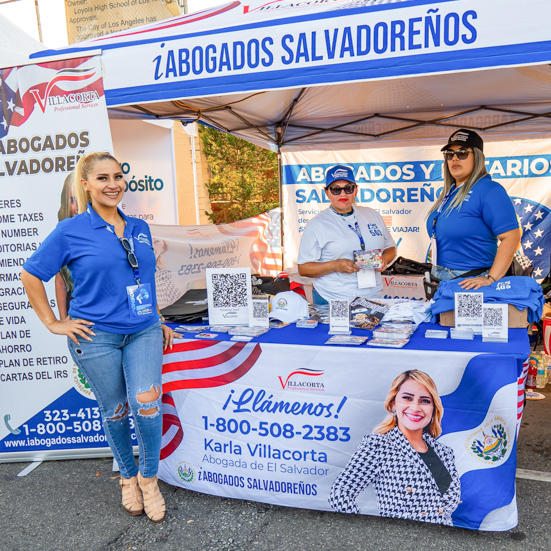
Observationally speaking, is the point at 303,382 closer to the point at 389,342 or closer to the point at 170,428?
the point at 389,342

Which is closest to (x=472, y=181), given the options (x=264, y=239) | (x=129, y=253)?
(x=129, y=253)

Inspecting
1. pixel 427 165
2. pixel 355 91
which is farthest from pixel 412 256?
pixel 355 91

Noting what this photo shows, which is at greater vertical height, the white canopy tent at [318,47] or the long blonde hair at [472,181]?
the white canopy tent at [318,47]

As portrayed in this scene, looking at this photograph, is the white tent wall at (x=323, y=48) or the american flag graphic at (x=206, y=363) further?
the american flag graphic at (x=206, y=363)

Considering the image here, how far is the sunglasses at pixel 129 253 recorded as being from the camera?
7.00ft

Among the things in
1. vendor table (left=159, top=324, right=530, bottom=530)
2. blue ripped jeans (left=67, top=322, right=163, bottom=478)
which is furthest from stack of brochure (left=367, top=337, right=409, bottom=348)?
blue ripped jeans (left=67, top=322, right=163, bottom=478)

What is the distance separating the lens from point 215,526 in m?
2.28

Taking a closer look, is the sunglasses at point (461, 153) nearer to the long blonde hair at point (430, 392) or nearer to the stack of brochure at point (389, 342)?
the stack of brochure at point (389, 342)

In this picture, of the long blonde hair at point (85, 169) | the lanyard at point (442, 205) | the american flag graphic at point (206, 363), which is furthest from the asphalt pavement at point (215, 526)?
the long blonde hair at point (85, 169)

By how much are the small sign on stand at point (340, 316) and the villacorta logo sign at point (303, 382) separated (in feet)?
0.77

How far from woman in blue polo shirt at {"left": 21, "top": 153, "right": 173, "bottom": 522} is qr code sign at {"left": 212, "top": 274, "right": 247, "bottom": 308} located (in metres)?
0.37

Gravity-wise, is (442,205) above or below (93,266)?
above

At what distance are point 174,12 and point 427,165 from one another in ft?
15.5

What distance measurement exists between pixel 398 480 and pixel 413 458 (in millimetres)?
117
